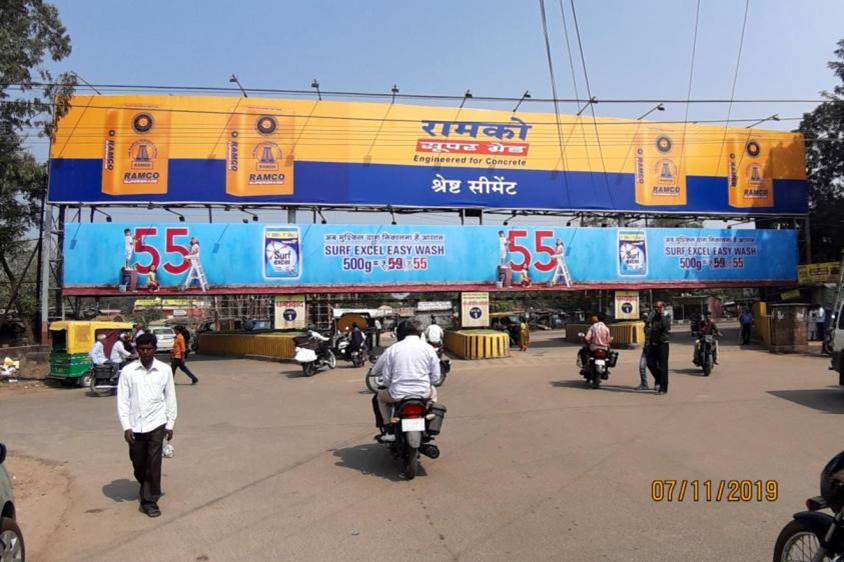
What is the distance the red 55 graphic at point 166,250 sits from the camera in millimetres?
22141

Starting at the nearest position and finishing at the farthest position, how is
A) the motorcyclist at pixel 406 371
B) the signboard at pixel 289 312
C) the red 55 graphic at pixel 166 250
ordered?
the motorcyclist at pixel 406 371, the red 55 graphic at pixel 166 250, the signboard at pixel 289 312

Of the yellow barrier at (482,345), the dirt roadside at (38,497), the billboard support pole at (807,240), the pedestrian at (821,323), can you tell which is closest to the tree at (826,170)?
the billboard support pole at (807,240)

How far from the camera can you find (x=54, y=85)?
48.3 ft

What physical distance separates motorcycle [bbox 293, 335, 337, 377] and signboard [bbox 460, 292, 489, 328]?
748 centimetres

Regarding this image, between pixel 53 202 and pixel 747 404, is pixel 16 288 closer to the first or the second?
pixel 53 202

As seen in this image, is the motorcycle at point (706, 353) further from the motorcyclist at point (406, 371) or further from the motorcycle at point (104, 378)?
the motorcycle at point (104, 378)

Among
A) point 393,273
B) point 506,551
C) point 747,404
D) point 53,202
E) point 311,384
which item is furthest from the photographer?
point 393,273

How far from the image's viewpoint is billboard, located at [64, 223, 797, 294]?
72.3ft

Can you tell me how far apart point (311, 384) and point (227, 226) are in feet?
34.1

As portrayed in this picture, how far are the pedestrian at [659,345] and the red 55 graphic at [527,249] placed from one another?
43.5 feet

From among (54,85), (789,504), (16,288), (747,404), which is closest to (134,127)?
(16,288)

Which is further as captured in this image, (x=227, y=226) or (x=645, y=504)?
(x=227, y=226)

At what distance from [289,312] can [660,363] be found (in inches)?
605

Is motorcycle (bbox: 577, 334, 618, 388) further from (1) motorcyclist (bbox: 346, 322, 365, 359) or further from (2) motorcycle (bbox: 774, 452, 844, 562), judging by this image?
(2) motorcycle (bbox: 774, 452, 844, 562)
